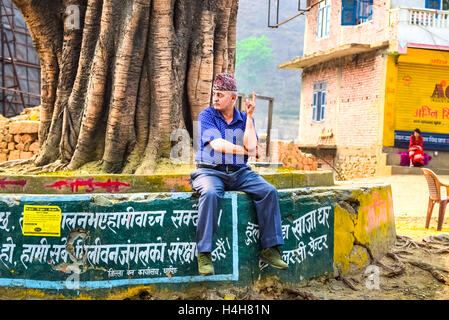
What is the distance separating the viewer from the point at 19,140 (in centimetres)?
1270

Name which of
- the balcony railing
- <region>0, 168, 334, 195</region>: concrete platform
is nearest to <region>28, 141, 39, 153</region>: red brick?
<region>0, 168, 334, 195</region>: concrete platform

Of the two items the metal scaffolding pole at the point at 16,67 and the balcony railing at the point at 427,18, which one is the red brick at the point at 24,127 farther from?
the balcony railing at the point at 427,18

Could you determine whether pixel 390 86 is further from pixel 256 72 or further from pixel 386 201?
pixel 256 72

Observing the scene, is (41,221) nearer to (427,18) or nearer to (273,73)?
(427,18)

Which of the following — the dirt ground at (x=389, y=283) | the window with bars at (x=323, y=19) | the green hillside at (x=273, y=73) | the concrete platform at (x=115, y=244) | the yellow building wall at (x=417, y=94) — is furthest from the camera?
the green hillside at (x=273, y=73)

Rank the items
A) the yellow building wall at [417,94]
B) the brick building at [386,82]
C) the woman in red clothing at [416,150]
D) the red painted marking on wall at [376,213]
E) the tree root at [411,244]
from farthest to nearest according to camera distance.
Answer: the yellow building wall at [417,94], the brick building at [386,82], the woman in red clothing at [416,150], the tree root at [411,244], the red painted marking on wall at [376,213]

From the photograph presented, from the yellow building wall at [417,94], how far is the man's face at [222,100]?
13.5 meters

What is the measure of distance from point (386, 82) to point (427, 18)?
242 centimetres

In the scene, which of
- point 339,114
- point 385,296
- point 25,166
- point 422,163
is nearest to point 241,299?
point 385,296

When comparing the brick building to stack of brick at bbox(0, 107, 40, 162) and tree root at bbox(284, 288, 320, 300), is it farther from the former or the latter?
tree root at bbox(284, 288, 320, 300)

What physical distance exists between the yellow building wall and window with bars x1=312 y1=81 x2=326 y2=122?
13.2 ft

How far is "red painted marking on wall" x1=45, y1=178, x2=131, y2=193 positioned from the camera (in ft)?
12.8

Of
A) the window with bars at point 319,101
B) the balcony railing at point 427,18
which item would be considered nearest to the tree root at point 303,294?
the balcony railing at point 427,18

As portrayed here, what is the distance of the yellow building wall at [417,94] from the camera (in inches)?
648
